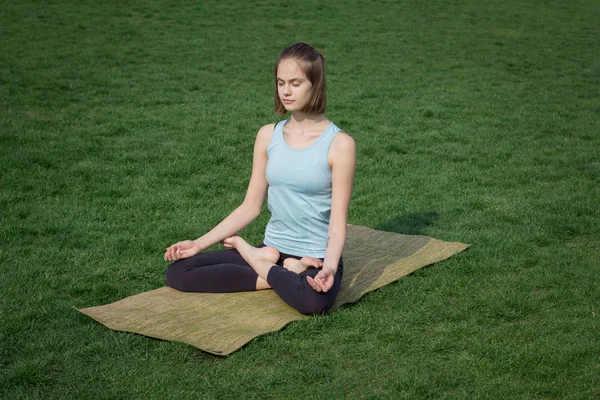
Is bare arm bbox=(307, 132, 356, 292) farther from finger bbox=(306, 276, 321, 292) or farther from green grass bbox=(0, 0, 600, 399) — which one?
green grass bbox=(0, 0, 600, 399)

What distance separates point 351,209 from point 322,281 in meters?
2.71

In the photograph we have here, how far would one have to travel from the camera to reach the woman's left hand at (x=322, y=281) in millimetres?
4293

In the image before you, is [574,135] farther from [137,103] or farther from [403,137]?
[137,103]

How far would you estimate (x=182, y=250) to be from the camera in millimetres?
4793

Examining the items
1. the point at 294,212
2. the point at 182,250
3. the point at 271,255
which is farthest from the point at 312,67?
the point at 182,250

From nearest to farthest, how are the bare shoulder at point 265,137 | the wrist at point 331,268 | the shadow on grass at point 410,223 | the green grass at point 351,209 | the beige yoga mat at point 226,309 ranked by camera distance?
1. the green grass at point 351,209
2. the beige yoga mat at point 226,309
3. the wrist at point 331,268
4. the bare shoulder at point 265,137
5. the shadow on grass at point 410,223

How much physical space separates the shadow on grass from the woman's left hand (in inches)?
83.6

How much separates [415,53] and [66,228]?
11891 mm

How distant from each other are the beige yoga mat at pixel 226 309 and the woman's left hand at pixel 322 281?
0.28m

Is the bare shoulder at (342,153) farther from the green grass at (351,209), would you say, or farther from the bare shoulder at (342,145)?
the green grass at (351,209)

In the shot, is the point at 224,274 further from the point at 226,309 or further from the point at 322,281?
the point at 322,281

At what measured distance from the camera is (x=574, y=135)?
9867 mm

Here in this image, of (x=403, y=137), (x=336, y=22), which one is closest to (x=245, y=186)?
(x=403, y=137)

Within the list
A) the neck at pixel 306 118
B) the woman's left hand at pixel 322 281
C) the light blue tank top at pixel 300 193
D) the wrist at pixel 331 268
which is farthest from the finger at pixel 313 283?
the neck at pixel 306 118
